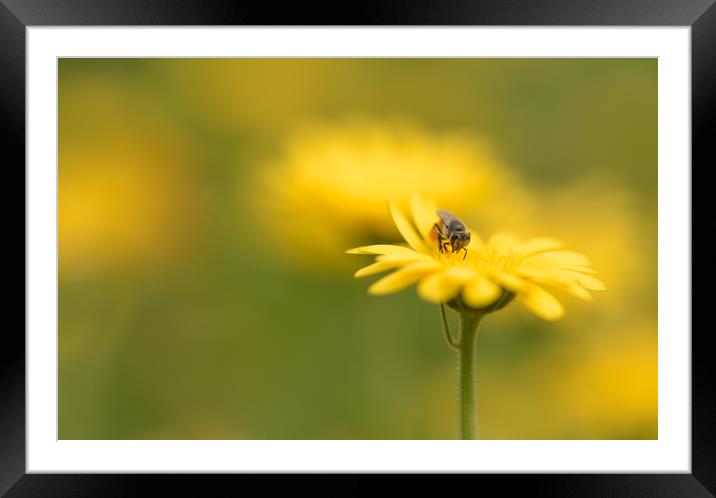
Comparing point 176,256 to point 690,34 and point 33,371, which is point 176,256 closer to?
point 33,371

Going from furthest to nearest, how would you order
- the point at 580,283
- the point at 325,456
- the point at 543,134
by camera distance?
the point at 543,134, the point at 325,456, the point at 580,283

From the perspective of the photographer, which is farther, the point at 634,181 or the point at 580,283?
the point at 634,181

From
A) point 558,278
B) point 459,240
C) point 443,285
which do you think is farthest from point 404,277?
point 459,240

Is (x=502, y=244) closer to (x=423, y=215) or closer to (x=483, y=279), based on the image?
(x=423, y=215)

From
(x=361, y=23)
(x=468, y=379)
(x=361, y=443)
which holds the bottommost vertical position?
(x=361, y=443)

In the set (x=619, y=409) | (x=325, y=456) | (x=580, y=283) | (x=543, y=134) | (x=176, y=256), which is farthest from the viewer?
(x=543, y=134)

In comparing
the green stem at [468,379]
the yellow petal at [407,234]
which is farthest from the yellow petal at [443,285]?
the yellow petal at [407,234]

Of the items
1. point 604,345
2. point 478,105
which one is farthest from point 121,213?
point 604,345
